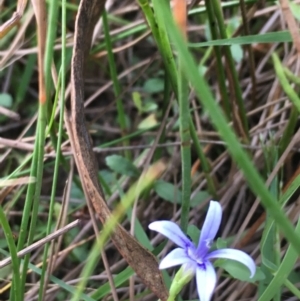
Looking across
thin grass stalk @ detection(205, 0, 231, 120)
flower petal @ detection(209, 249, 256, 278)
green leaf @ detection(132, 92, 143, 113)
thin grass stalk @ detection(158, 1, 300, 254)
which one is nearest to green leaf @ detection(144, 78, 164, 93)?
green leaf @ detection(132, 92, 143, 113)

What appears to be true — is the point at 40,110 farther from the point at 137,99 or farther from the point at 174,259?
the point at 137,99

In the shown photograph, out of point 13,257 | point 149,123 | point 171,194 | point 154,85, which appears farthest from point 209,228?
point 154,85

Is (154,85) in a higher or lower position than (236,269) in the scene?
higher

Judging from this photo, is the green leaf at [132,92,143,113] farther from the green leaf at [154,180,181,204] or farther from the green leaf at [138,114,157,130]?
the green leaf at [154,180,181,204]


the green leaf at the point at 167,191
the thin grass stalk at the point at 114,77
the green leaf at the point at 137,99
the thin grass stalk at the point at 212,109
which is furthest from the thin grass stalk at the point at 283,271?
the green leaf at the point at 137,99

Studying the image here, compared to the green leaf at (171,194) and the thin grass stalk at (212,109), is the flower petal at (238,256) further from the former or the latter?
the green leaf at (171,194)

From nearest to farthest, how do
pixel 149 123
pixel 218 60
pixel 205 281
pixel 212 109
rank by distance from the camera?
1. pixel 212 109
2. pixel 205 281
3. pixel 218 60
4. pixel 149 123
